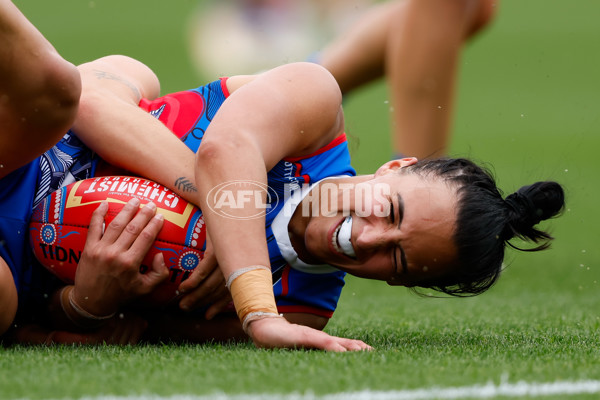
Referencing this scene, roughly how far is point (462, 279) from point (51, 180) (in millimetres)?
1388

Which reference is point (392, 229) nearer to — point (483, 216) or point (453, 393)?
point (483, 216)

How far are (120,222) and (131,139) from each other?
327 millimetres

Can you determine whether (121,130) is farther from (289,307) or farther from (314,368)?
(314,368)

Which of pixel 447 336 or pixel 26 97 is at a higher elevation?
pixel 26 97

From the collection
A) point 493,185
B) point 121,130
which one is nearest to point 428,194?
point 493,185

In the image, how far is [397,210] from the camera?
2.80m

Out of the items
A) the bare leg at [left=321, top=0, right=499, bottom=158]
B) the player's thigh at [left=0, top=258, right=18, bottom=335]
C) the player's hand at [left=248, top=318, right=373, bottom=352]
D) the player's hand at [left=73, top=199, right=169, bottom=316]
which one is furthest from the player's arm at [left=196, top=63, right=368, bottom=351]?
the bare leg at [left=321, top=0, right=499, bottom=158]

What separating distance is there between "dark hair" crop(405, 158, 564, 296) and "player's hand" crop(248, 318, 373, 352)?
46cm

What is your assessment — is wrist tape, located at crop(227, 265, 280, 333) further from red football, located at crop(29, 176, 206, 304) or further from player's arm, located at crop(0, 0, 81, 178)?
player's arm, located at crop(0, 0, 81, 178)

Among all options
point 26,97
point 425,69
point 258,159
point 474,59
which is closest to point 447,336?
point 258,159

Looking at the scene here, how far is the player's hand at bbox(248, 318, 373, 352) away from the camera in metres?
2.59

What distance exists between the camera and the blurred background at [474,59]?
10.5m

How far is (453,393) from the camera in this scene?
2.09 metres

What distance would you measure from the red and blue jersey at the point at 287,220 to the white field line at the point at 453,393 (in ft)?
3.29
